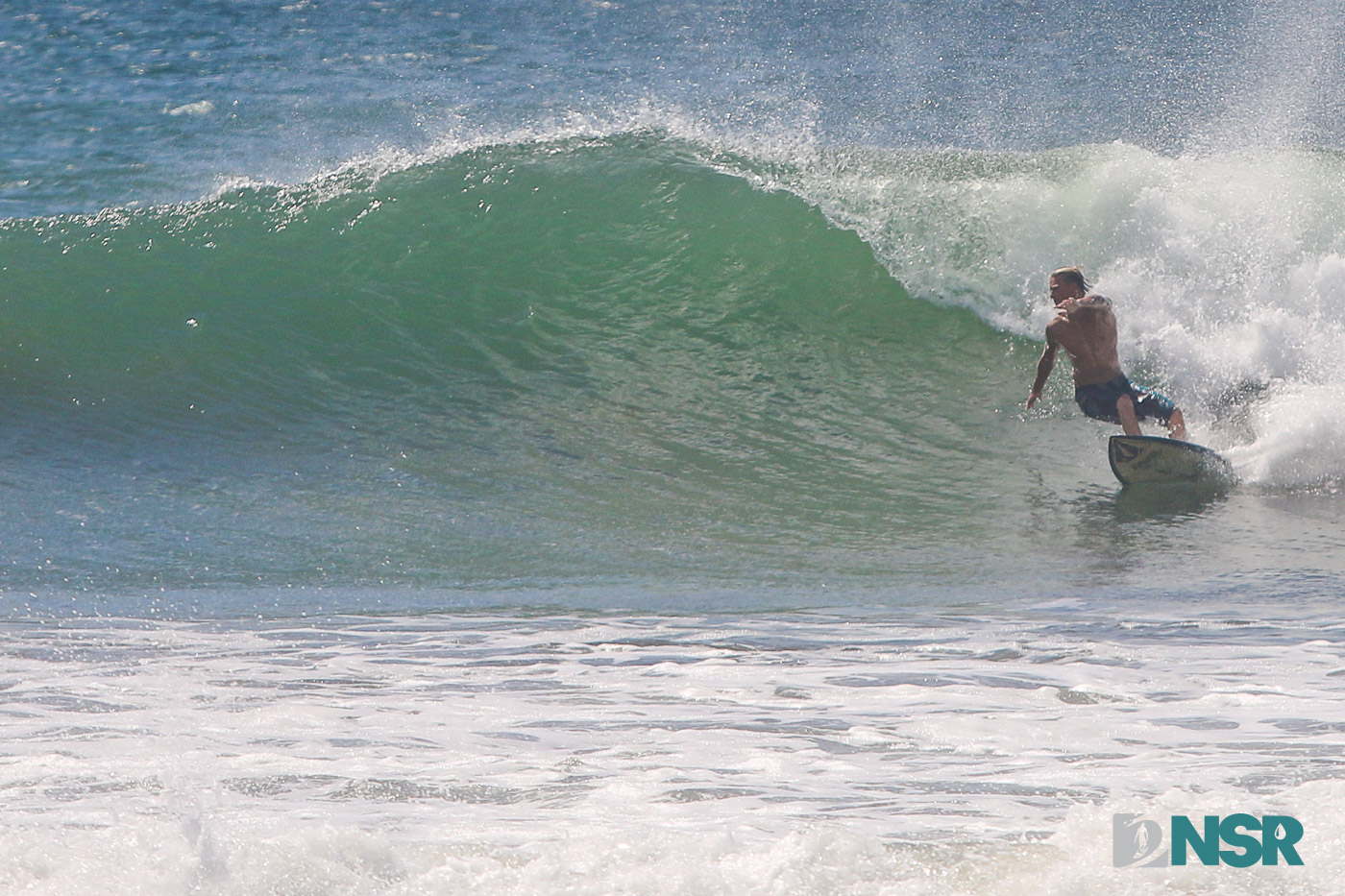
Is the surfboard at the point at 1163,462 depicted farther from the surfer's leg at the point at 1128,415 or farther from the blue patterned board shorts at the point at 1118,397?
the blue patterned board shorts at the point at 1118,397

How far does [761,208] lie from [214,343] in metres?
4.46

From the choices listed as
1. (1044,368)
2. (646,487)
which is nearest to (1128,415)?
(1044,368)

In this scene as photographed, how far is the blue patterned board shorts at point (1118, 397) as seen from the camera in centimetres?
714

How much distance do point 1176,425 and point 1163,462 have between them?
1.41 feet

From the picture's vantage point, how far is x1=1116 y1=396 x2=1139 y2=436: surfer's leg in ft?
23.1

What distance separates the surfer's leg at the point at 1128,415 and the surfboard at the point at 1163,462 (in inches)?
10.4

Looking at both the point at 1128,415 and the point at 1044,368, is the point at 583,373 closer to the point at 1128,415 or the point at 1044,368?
the point at 1044,368

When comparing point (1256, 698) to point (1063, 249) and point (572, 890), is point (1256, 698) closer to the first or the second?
point (572, 890)

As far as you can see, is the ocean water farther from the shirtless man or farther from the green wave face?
the shirtless man

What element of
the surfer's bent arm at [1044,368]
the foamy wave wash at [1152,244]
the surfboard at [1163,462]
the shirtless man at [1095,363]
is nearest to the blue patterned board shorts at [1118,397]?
the shirtless man at [1095,363]

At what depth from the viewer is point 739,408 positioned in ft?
26.8

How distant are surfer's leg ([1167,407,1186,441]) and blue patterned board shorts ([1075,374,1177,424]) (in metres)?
0.04

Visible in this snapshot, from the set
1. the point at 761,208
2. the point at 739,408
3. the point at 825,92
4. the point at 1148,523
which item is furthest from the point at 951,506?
A: the point at 825,92

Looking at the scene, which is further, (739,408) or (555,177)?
(555,177)
